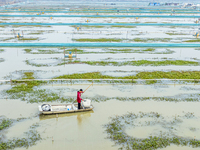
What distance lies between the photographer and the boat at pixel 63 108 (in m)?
8.52

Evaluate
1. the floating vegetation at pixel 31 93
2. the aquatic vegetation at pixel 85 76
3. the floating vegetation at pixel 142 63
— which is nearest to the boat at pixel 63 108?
the floating vegetation at pixel 31 93

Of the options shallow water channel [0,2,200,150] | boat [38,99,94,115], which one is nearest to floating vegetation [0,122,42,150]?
shallow water channel [0,2,200,150]

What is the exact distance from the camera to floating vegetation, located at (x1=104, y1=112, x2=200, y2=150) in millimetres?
7047

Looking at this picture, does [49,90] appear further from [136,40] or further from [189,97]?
[136,40]

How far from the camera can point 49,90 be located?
431 inches

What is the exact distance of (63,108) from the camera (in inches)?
350

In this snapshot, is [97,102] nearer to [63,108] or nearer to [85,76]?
[63,108]

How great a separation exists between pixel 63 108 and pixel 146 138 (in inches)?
127

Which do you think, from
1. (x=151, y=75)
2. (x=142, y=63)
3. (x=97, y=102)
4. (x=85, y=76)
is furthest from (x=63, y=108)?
(x=142, y=63)

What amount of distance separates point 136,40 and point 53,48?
812 cm

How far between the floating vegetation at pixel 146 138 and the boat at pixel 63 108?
3.51 ft

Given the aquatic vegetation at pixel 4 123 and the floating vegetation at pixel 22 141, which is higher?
the aquatic vegetation at pixel 4 123

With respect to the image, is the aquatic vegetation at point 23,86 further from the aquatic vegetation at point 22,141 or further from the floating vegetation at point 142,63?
the floating vegetation at point 142,63

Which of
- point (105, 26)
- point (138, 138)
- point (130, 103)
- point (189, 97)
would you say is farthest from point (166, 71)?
point (105, 26)
